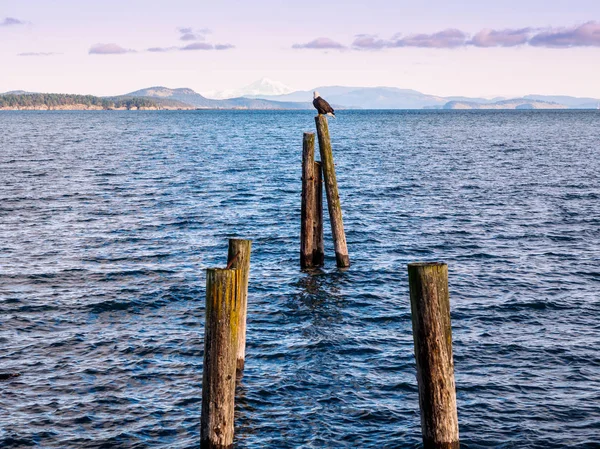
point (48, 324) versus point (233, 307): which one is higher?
point (233, 307)

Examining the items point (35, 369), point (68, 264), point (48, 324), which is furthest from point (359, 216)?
point (35, 369)

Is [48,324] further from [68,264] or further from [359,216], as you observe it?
[359,216]

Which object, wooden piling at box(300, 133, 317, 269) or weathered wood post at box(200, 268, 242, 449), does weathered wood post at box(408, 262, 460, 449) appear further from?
wooden piling at box(300, 133, 317, 269)

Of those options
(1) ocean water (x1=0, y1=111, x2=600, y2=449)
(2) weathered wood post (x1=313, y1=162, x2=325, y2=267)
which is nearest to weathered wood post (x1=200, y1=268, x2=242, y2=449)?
(1) ocean water (x1=0, y1=111, x2=600, y2=449)

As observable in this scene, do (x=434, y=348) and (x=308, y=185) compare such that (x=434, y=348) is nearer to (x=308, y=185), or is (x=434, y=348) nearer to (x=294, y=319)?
(x=294, y=319)

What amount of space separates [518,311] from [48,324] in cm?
1101

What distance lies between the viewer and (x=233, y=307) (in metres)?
9.02

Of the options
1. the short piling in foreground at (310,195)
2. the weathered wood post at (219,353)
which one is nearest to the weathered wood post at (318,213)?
the short piling in foreground at (310,195)

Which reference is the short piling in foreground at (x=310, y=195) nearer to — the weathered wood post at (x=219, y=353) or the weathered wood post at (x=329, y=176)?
the weathered wood post at (x=329, y=176)

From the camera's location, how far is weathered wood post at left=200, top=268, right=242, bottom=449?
8.91 metres

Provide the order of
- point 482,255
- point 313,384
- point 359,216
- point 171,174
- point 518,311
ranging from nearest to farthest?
point 313,384, point 518,311, point 482,255, point 359,216, point 171,174

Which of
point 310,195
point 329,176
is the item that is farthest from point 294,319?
point 329,176

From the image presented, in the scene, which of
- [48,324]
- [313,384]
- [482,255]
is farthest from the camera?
[482,255]

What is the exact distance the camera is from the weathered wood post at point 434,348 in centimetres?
857
